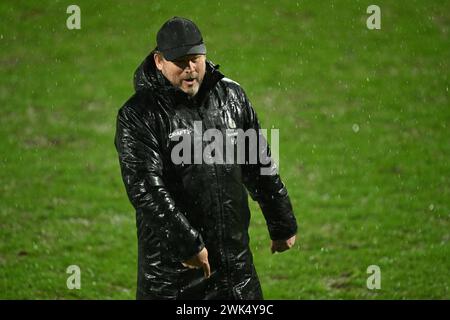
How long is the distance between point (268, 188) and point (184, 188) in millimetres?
581

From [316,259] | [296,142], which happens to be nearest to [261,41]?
[296,142]

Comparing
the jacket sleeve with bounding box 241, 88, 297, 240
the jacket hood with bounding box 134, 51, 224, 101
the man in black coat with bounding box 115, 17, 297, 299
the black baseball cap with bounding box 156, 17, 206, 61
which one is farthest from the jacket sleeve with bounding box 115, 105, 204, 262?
the jacket sleeve with bounding box 241, 88, 297, 240

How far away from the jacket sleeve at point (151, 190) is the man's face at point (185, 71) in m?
0.31

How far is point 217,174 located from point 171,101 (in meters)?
0.49

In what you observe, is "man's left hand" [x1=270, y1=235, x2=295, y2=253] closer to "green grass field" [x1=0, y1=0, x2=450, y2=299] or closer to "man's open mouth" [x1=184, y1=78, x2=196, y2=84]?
"man's open mouth" [x1=184, y1=78, x2=196, y2=84]

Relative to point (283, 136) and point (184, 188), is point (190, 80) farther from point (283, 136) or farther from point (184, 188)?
point (283, 136)

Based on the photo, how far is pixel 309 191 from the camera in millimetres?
10477

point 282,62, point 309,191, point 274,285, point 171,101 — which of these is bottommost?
point 274,285

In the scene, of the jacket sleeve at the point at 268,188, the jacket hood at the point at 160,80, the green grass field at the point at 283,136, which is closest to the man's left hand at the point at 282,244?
the jacket sleeve at the point at 268,188

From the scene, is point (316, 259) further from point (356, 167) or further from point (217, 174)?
point (217, 174)

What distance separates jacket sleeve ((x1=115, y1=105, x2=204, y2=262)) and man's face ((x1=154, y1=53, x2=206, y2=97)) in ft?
1.00

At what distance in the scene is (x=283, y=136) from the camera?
38.6ft

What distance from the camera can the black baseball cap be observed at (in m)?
4.61

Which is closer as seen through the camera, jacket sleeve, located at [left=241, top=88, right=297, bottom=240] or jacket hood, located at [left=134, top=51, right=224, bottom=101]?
jacket hood, located at [left=134, top=51, right=224, bottom=101]
